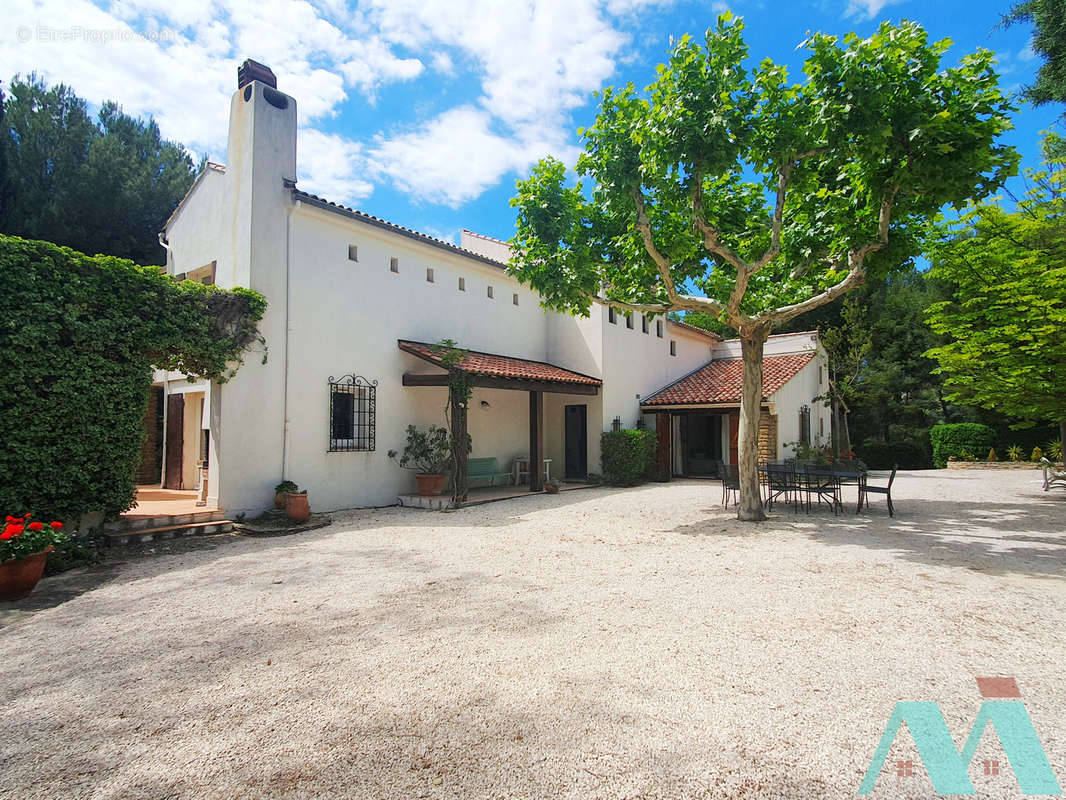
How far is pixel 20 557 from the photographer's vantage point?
5.79m

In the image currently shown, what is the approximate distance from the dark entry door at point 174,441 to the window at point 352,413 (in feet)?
13.9

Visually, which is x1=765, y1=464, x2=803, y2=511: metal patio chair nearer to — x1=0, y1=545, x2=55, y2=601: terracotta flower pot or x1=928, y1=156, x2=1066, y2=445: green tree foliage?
x1=928, y1=156, x2=1066, y2=445: green tree foliage

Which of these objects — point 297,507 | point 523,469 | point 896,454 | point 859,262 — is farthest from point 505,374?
point 896,454

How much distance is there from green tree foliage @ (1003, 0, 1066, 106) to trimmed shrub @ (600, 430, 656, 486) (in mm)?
11726

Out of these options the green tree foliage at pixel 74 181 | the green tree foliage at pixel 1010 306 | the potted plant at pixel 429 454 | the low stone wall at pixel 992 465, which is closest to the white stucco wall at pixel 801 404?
the low stone wall at pixel 992 465

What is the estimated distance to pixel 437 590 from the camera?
5.96 metres

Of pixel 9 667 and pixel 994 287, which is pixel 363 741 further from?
pixel 994 287

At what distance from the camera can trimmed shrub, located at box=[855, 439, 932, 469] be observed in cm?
2686

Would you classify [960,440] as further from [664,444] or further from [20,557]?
[20,557]

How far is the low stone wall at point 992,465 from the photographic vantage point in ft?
72.0

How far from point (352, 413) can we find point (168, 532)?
3953mm

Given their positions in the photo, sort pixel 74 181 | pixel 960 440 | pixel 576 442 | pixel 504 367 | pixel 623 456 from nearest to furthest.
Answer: pixel 504 367 → pixel 623 456 → pixel 74 181 → pixel 576 442 → pixel 960 440

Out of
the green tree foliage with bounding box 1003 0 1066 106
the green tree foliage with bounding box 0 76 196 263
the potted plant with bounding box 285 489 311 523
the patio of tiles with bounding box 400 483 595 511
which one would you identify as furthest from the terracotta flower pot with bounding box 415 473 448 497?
the green tree foliage with bounding box 1003 0 1066 106

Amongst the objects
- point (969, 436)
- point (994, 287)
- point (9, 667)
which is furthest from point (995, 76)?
point (969, 436)
